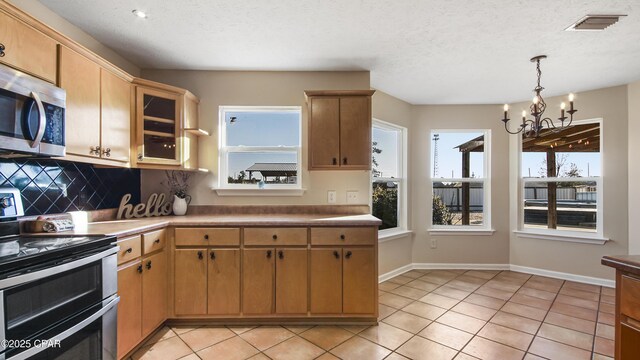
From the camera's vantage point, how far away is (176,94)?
8.55 ft

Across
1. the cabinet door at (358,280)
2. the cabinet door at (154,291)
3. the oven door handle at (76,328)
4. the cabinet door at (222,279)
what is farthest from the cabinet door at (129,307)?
the cabinet door at (358,280)

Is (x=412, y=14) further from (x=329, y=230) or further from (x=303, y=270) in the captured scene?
(x=303, y=270)

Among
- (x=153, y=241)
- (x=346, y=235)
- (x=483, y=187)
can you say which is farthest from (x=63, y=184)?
Answer: (x=483, y=187)

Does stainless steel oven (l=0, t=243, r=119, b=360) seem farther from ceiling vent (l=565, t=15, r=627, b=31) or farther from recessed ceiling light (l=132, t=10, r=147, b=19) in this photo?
ceiling vent (l=565, t=15, r=627, b=31)

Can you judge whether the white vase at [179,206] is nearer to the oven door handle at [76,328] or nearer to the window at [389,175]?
the oven door handle at [76,328]

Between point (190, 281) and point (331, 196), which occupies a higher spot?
point (331, 196)

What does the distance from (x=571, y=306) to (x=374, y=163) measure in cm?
255

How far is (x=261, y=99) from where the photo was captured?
2.98 meters

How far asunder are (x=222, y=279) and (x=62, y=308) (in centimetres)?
111

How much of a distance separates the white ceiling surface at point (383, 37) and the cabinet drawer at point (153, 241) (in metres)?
1.63

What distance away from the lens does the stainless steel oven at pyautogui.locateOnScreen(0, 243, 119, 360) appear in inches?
45.0

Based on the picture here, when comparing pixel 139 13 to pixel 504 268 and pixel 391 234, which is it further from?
pixel 504 268

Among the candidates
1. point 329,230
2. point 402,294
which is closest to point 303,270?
point 329,230

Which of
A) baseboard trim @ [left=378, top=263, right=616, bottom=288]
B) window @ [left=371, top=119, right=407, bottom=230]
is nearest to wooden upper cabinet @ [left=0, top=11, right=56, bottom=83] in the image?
window @ [left=371, top=119, right=407, bottom=230]
